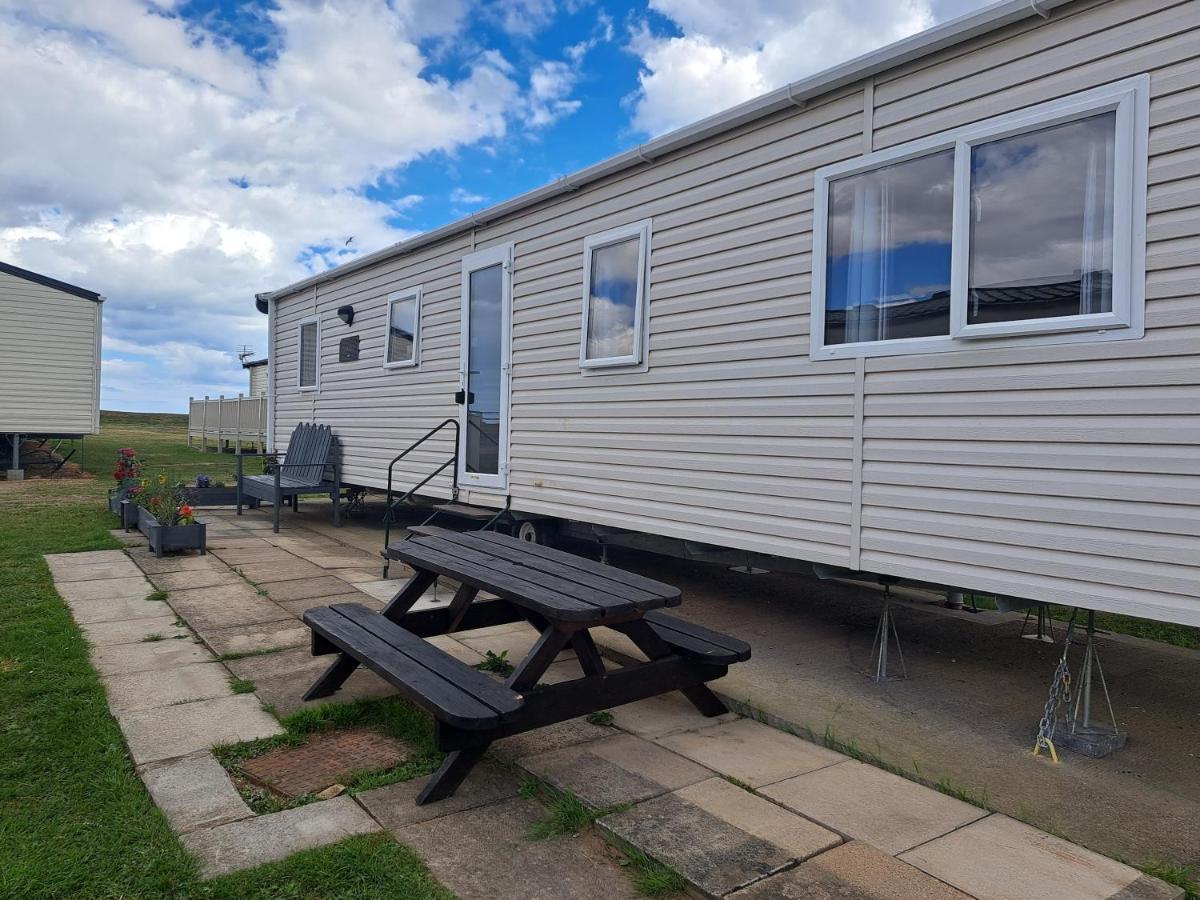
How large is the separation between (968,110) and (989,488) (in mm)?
1699

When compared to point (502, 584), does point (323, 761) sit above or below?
below

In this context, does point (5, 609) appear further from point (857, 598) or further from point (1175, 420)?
point (1175, 420)

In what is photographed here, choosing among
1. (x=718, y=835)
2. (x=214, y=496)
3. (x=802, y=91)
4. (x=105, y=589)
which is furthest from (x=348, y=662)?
(x=214, y=496)

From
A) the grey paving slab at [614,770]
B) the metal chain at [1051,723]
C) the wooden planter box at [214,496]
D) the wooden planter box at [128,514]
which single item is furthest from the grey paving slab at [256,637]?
the wooden planter box at [214,496]

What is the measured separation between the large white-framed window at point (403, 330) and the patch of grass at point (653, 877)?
6.50 meters

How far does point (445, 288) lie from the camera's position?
7.75 m

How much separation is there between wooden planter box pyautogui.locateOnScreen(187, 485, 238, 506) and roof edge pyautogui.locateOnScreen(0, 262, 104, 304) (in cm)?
722

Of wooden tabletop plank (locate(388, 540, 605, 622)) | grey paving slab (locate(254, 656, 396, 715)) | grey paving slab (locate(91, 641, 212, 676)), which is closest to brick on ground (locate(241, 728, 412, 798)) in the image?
grey paving slab (locate(254, 656, 396, 715))

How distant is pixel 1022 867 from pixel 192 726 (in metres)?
2.96

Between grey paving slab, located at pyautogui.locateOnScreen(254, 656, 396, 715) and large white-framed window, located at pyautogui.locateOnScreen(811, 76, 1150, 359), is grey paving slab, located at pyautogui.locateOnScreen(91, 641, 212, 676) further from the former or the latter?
large white-framed window, located at pyautogui.locateOnScreen(811, 76, 1150, 359)

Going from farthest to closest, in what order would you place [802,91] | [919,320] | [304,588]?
[304,588], [802,91], [919,320]

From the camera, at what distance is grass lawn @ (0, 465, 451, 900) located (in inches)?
81.9

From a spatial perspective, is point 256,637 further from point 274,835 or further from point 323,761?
point 274,835

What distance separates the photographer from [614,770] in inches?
112
